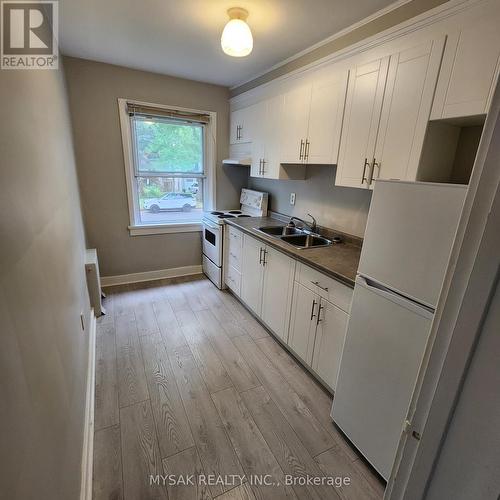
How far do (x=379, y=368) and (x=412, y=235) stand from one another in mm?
697

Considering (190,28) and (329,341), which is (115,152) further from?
(329,341)

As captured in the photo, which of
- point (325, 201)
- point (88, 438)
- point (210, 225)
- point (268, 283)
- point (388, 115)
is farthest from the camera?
point (210, 225)

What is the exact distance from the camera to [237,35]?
5.47 ft

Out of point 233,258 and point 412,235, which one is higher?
point 412,235

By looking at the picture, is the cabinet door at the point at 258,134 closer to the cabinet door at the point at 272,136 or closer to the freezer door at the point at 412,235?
the cabinet door at the point at 272,136

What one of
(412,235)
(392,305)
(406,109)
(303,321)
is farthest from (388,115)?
(303,321)

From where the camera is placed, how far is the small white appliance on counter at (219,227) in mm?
3240

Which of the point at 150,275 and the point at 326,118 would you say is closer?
the point at 326,118

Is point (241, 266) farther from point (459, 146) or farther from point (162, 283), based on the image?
point (459, 146)

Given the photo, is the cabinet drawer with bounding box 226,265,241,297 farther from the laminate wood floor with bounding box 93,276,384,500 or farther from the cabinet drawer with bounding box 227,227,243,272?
the laminate wood floor with bounding box 93,276,384,500

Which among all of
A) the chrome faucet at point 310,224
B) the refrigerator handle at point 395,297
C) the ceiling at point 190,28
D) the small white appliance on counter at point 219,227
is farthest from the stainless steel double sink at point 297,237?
the ceiling at point 190,28

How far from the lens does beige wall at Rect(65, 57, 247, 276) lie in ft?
9.20

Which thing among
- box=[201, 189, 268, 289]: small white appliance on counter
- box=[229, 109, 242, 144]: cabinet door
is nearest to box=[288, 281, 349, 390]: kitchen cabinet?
box=[201, 189, 268, 289]: small white appliance on counter

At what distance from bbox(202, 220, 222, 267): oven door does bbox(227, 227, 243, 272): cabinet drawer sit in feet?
0.44
